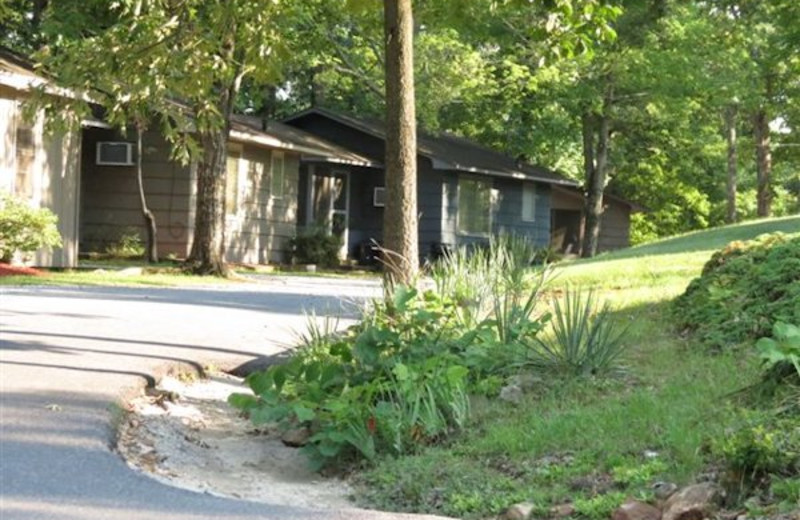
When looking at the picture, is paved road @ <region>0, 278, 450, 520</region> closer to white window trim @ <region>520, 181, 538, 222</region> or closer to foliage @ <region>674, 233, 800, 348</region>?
foliage @ <region>674, 233, 800, 348</region>

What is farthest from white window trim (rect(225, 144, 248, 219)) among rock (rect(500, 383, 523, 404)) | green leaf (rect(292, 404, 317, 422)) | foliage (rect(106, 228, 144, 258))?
green leaf (rect(292, 404, 317, 422))

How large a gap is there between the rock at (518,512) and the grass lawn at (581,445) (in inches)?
2.4

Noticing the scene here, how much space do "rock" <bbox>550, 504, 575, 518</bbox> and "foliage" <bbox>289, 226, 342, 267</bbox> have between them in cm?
2618

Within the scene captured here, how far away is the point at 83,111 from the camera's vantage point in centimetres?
1230

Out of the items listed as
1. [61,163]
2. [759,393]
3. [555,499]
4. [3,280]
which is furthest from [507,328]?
→ [61,163]

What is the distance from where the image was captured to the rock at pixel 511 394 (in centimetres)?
858

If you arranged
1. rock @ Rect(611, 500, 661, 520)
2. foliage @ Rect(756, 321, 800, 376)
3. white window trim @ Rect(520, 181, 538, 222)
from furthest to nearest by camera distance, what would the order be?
white window trim @ Rect(520, 181, 538, 222) → foliage @ Rect(756, 321, 800, 376) → rock @ Rect(611, 500, 661, 520)

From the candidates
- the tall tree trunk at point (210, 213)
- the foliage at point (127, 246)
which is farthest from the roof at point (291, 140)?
the tall tree trunk at point (210, 213)

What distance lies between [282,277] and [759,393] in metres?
19.7

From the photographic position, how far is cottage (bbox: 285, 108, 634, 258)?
3531 cm

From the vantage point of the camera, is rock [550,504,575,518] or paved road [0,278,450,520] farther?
rock [550,504,575,518]

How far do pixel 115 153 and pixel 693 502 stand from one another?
2386 centimetres

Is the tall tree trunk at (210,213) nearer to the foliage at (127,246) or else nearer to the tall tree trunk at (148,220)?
the tall tree trunk at (148,220)

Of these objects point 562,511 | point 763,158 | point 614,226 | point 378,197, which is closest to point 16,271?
point 562,511
